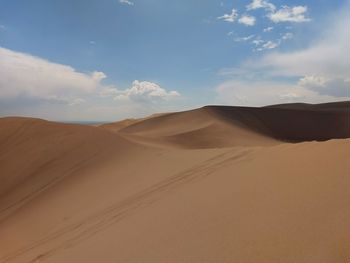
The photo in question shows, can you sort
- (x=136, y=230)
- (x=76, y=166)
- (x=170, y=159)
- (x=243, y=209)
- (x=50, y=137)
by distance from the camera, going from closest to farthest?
(x=243, y=209)
(x=136, y=230)
(x=170, y=159)
(x=76, y=166)
(x=50, y=137)

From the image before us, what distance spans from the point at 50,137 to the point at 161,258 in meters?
8.32

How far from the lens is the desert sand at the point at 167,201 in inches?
127

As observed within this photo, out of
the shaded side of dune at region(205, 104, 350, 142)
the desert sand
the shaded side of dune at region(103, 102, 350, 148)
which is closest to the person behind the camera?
the desert sand

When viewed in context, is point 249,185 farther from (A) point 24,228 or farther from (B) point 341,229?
(A) point 24,228

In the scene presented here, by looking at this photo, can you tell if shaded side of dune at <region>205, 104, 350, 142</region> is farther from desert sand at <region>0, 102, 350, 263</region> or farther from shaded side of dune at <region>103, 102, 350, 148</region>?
desert sand at <region>0, 102, 350, 263</region>

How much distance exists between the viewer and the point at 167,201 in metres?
5.11

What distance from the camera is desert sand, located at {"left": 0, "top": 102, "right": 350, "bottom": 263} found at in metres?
3.24

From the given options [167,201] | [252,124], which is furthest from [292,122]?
[167,201]

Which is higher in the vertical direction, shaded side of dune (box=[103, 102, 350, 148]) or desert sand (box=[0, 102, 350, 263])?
shaded side of dune (box=[103, 102, 350, 148])

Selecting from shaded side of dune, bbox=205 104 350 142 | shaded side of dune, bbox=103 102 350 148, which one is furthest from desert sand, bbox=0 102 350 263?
shaded side of dune, bbox=205 104 350 142

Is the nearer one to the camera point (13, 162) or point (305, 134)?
point (13, 162)

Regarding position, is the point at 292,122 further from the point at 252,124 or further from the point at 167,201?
the point at 167,201

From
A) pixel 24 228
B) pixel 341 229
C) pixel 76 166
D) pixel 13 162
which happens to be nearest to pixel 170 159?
pixel 76 166

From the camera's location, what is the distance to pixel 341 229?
302 centimetres
